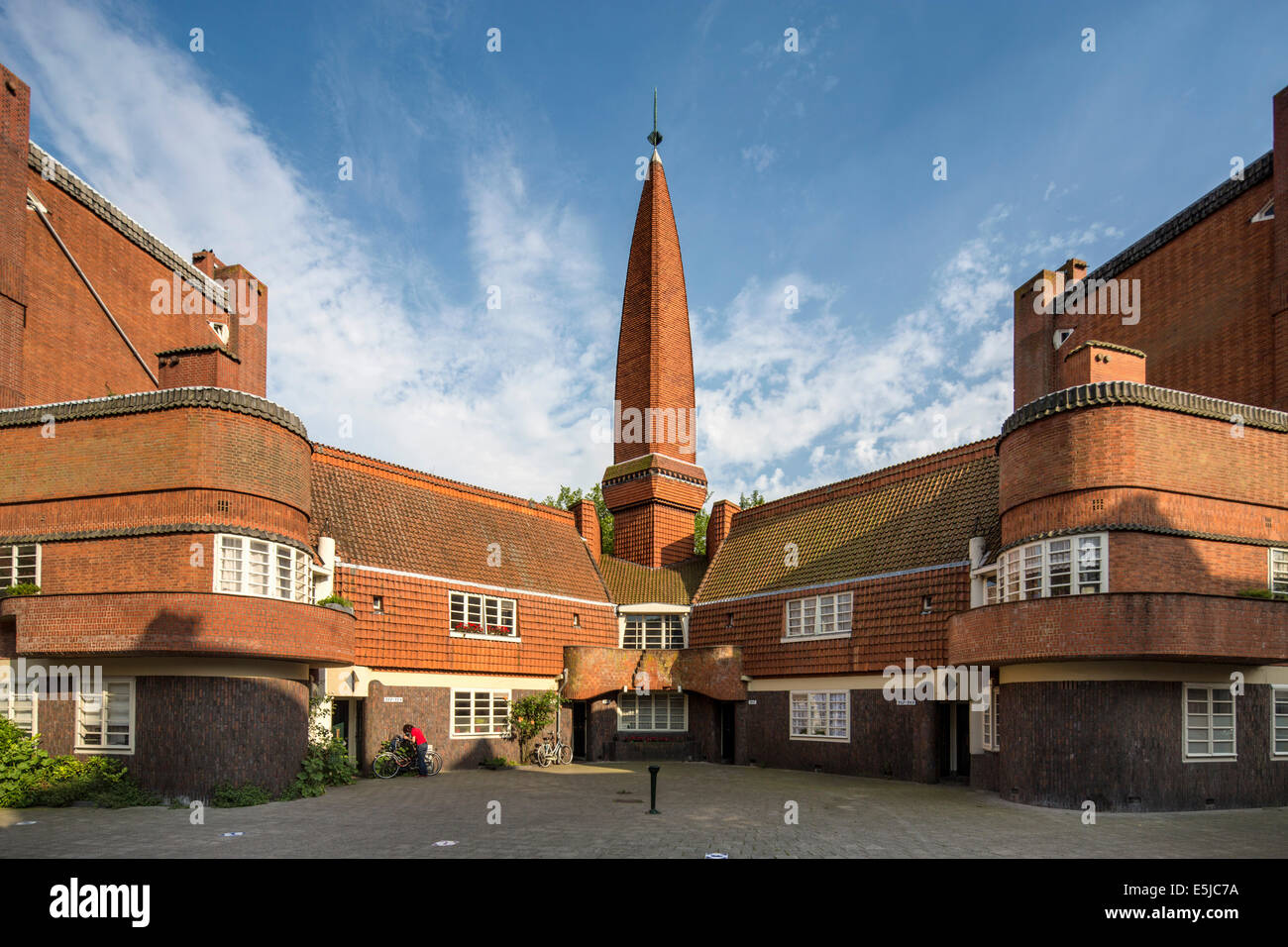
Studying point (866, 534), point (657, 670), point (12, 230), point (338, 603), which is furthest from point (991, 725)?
point (12, 230)

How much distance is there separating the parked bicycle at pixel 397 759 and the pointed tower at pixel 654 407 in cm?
1457

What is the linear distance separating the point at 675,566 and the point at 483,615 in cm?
1085

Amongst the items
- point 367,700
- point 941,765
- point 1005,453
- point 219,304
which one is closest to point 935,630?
point 941,765

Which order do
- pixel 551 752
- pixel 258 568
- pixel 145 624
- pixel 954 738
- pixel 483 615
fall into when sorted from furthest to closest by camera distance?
pixel 551 752 < pixel 483 615 < pixel 954 738 < pixel 258 568 < pixel 145 624

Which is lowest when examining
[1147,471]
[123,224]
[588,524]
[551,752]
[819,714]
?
[551,752]

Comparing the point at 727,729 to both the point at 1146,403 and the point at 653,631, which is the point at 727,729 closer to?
the point at 653,631

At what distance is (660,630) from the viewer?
111 ft

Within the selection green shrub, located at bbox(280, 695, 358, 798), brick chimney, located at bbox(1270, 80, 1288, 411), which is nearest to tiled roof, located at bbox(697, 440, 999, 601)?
brick chimney, located at bbox(1270, 80, 1288, 411)

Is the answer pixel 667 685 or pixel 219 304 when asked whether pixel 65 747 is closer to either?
pixel 667 685

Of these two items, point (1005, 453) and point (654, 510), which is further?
point (654, 510)

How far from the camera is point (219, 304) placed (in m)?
35.8

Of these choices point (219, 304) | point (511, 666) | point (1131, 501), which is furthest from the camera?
point (219, 304)

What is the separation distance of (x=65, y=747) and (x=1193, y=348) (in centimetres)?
3010
